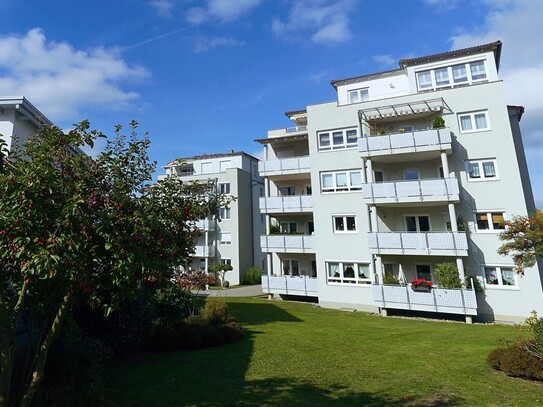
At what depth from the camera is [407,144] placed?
856 inches

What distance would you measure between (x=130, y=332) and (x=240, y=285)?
95.7 feet

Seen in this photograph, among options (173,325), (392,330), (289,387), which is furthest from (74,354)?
(392,330)

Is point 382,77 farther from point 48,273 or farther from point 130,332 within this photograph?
point 48,273

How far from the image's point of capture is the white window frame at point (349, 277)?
23297 millimetres

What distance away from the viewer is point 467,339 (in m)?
14.1

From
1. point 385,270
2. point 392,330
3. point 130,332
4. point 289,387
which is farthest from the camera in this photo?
point 385,270

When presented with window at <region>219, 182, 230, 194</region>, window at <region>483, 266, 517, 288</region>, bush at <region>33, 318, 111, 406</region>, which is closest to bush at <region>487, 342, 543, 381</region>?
bush at <region>33, 318, 111, 406</region>

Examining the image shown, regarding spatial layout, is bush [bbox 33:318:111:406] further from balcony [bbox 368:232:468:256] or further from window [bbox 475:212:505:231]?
window [bbox 475:212:505:231]

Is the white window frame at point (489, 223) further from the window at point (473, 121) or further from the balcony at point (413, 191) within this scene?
the window at point (473, 121)

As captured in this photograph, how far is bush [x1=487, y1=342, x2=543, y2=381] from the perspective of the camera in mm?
8789

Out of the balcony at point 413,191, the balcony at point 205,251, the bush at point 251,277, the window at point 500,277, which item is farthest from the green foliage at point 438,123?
the balcony at point 205,251

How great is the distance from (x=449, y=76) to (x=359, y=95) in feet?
21.6

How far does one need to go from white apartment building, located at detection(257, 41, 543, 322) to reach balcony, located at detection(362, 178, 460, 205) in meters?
0.07

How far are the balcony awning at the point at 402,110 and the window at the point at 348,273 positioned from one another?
1106cm
